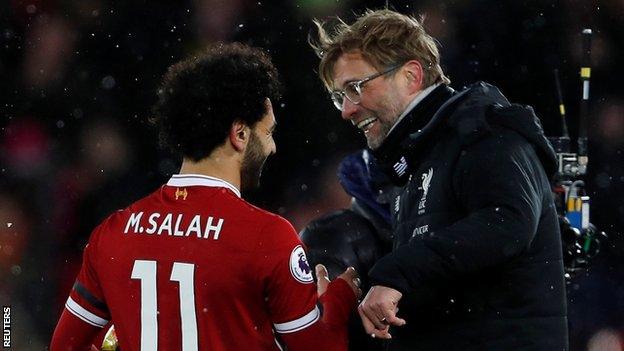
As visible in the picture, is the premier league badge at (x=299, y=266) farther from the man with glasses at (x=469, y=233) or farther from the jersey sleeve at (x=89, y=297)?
the jersey sleeve at (x=89, y=297)

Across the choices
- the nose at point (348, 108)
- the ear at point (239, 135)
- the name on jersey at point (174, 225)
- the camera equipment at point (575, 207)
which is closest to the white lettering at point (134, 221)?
the name on jersey at point (174, 225)

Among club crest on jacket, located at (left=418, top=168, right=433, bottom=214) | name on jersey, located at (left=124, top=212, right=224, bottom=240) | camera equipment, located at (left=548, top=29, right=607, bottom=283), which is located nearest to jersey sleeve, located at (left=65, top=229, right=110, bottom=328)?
name on jersey, located at (left=124, top=212, right=224, bottom=240)

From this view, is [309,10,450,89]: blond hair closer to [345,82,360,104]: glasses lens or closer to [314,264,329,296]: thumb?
[345,82,360,104]: glasses lens

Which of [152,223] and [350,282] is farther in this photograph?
[350,282]

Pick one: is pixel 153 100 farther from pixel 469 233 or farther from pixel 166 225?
pixel 469 233

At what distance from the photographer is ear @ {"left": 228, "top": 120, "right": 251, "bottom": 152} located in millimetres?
2098

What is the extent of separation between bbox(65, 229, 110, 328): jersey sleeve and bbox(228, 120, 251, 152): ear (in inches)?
14.7

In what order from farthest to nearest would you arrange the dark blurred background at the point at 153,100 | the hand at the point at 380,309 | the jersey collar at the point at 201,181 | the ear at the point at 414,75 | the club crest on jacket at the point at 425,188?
the dark blurred background at the point at 153,100 → the ear at the point at 414,75 → the club crest on jacket at the point at 425,188 → the jersey collar at the point at 201,181 → the hand at the point at 380,309

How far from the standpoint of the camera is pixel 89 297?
2141 millimetres

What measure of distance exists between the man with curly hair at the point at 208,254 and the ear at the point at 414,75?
1.53 feet

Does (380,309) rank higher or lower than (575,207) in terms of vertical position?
higher

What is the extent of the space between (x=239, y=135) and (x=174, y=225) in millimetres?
255

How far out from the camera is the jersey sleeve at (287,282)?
6.47 ft

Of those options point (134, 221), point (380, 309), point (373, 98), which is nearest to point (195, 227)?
point (134, 221)
